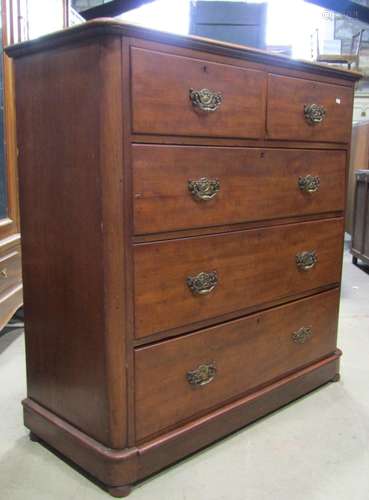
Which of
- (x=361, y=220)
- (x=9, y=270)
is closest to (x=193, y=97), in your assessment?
(x=9, y=270)

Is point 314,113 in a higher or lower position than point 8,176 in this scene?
higher

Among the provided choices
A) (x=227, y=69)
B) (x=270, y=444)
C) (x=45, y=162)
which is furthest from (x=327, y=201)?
(x=45, y=162)

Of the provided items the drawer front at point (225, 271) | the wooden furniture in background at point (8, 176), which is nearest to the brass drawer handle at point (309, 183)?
the drawer front at point (225, 271)

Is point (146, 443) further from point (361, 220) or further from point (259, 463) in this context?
point (361, 220)

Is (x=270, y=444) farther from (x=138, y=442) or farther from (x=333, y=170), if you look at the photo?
(x=333, y=170)

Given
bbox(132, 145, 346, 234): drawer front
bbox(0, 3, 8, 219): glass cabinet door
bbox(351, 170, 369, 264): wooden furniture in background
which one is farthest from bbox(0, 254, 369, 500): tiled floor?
bbox(351, 170, 369, 264): wooden furniture in background

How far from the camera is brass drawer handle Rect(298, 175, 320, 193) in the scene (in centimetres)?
164

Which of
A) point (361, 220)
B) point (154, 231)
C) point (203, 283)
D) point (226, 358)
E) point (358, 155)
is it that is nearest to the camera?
point (154, 231)

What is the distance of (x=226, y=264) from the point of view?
1454mm

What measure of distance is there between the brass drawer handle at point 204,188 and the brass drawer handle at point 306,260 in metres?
0.45

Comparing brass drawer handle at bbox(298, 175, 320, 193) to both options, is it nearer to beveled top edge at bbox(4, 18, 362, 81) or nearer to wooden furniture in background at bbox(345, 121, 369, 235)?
beveled top edge at bbox(4, 18, 362, 81)

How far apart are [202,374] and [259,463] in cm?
28

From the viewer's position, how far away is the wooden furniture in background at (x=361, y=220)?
3.63 m

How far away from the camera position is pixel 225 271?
57.2 inches
